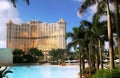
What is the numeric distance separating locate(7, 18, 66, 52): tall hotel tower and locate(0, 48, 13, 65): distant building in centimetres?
4999

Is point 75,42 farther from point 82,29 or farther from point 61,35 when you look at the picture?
point 61,35

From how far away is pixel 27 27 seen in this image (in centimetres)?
15712

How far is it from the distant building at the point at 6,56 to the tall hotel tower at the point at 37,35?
50.0 metres

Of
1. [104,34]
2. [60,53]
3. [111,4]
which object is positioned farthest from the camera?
[60,53]

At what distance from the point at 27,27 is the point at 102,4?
443 ft

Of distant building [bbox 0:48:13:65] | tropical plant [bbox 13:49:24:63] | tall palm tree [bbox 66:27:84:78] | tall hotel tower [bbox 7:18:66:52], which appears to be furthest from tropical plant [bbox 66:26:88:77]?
tall hotel tower [bbox 7:18:66:52]

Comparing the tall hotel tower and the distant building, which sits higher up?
the tall hotel tower

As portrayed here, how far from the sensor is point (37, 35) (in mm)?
156500

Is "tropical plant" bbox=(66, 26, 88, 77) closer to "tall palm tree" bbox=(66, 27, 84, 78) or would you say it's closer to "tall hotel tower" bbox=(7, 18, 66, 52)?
"tall palm tree" bbox=(66, 27, 84, 78)

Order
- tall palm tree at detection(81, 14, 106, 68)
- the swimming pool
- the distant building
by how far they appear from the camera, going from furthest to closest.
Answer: the distant building, the swimming pool, tall palm tree at detection(81, 14, 106, 68)

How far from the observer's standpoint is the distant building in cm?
9675

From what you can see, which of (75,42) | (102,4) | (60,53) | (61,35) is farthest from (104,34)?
Result: (61,35)

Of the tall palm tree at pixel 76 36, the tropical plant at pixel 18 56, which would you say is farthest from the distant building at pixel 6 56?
the tall palm tree at pixel 76 36

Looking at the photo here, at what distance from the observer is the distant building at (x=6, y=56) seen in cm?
9675
